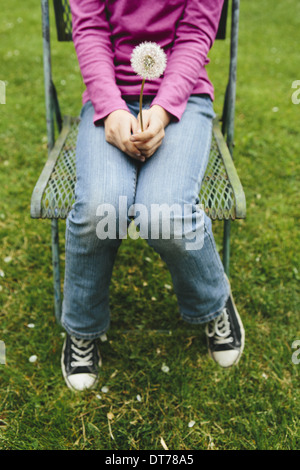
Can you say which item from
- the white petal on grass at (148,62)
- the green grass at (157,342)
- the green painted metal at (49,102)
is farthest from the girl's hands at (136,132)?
the green grass at (157,342)

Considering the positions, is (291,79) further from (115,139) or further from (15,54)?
(115,139)

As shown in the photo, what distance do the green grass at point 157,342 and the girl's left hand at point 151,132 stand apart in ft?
3.22

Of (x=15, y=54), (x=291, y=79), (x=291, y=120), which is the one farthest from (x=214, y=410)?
(x=15, y=54)

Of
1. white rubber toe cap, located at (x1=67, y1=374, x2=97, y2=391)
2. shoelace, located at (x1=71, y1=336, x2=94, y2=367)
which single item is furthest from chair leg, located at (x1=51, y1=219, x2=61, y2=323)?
white rubber toe cap, located at (x1=67, y1=374, x2=97, y2=391)

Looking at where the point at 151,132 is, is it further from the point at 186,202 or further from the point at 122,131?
the point at 186,202

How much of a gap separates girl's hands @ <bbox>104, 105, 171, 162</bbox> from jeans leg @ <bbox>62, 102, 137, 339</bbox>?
2.1 inches

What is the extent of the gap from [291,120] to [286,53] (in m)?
1.93

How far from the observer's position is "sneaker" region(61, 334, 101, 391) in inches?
76.9

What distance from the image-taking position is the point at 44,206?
1713mm

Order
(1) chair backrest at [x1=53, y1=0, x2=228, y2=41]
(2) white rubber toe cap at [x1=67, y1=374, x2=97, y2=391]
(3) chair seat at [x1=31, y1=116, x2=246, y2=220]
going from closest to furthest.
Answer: (3) chair seat at [x1=31, y1=116, x2=246, y2=220], (2) white rubber toe cap at [x1=67, y1=374, x2=97, y2=391], (1) chair backrest at [x1=53, y1=0, x2=228, y2=41]

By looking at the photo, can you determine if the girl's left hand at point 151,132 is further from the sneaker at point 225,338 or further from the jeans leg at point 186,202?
the sneaker at point 225,338

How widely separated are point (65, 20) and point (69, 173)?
0.97m

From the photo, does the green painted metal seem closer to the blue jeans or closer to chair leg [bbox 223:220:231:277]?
the blue jeans

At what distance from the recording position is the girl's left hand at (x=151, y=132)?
1605mm
